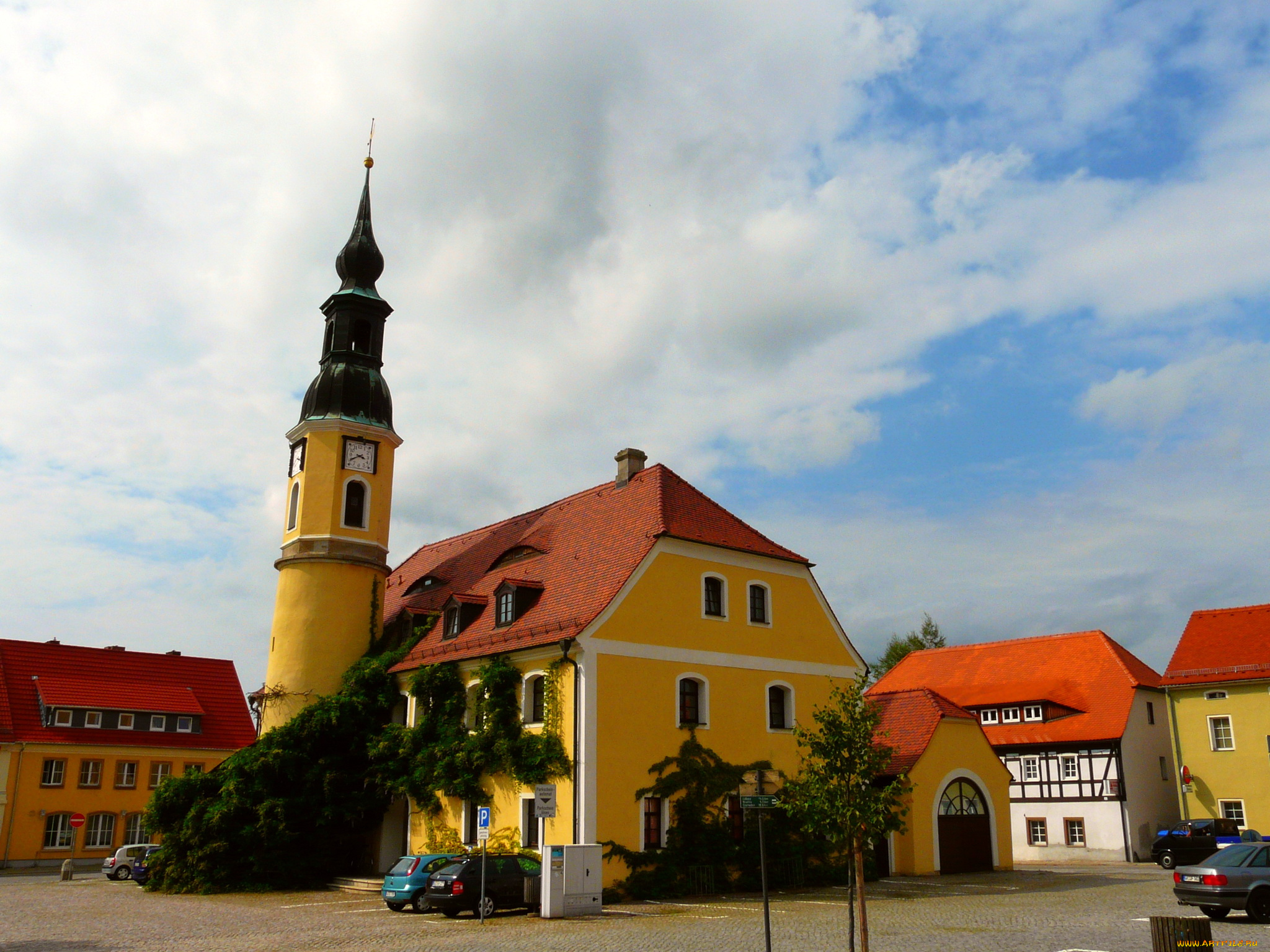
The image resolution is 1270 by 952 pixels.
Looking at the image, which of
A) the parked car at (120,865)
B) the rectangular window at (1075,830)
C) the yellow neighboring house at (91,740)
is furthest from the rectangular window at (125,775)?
the rectangular window at (1075,830)

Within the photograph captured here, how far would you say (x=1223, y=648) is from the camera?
4056 cm

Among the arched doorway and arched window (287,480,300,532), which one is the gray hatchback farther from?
arched window (287,480,300,532)

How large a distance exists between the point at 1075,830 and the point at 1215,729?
6.52 m

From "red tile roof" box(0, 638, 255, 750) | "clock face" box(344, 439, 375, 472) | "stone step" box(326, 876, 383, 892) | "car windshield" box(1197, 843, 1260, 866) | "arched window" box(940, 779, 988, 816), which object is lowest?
"stone step" box(326, 876, 383, 892)

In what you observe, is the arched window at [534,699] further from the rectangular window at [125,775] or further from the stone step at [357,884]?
the rectangular window at [125,775]

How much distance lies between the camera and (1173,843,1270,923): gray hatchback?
18.7 m

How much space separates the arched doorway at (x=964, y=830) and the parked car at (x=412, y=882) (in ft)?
49.4

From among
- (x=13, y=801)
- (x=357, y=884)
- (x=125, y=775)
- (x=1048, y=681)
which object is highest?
(x=1048, y=681)

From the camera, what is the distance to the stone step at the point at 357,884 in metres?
28.4

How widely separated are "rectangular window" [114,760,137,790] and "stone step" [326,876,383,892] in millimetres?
18740

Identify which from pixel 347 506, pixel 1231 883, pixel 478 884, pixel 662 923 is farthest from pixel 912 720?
pixel 347 506

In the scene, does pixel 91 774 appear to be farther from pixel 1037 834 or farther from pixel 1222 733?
pixel 1222 733

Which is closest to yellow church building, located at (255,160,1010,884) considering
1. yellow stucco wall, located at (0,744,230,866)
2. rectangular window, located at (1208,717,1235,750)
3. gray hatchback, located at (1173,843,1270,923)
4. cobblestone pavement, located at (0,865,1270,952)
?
cobblestone pavement, located at (0,865,1270,952)

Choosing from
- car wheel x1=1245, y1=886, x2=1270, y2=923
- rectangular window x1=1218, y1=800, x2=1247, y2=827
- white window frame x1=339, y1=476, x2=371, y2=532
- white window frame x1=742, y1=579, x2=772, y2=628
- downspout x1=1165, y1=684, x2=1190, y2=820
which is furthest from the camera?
downspout x1=1165, y1=684, x2=1190, y2=820
